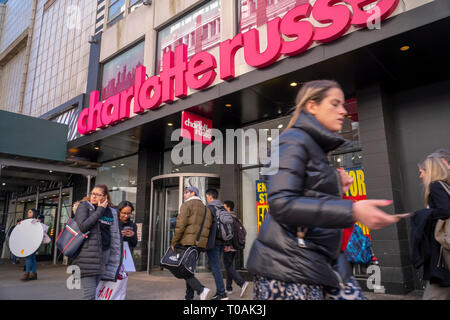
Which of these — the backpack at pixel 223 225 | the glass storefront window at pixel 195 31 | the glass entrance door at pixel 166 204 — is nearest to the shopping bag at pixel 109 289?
the backpack at pixel 223 225

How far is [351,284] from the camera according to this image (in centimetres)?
146

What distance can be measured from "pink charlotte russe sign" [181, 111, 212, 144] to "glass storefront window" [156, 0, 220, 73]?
233 cm

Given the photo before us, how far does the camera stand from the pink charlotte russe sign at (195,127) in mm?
8156

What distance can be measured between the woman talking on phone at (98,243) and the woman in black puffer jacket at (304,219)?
2.92 m

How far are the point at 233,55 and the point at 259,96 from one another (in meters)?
1.13

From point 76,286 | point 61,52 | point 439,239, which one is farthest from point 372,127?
point 61,52

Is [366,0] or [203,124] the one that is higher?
[366,0]

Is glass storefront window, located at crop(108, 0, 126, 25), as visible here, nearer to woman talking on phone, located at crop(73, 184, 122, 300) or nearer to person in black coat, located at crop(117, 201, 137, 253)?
person in black coat, located at crop(117, 201, 137, 253)

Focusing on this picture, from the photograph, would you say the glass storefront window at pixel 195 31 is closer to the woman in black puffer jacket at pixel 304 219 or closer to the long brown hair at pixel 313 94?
the long brown hair at pixel 313 94

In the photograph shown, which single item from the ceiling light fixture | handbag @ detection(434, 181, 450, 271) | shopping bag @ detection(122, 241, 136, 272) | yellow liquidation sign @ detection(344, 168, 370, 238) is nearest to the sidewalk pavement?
shopping bag @ detection(122, 241, 136, 272)

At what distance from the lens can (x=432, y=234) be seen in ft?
10.7

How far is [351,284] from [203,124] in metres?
7.56

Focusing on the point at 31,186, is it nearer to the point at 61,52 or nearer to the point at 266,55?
the point at 61,52

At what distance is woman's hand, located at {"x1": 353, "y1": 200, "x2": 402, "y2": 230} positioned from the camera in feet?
3.95
